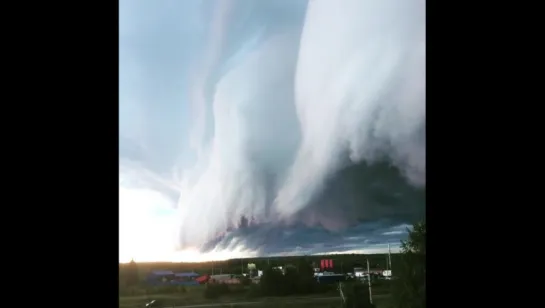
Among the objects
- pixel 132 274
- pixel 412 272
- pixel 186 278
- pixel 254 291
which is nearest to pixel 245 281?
pixel 254 291

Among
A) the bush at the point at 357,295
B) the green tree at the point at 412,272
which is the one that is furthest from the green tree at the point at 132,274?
the green tree at the point at 412,272

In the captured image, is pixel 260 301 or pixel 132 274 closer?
pixel 132 274

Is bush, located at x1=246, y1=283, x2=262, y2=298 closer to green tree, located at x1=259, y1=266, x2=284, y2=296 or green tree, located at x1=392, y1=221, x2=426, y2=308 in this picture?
green tree, located at x1=259, y1=266, x2=284, y2=296

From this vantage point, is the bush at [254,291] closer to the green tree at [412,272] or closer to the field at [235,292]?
the field at [235,292]

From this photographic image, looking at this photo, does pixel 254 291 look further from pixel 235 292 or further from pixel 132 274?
pixel 132 274
